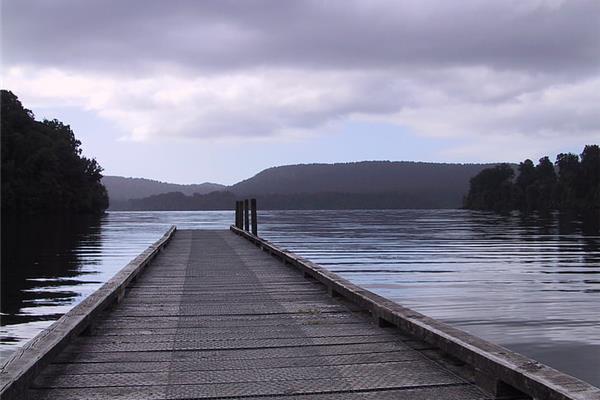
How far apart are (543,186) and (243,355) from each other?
128 metres

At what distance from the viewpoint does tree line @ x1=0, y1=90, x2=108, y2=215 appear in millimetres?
68500

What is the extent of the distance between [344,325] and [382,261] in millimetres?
12796

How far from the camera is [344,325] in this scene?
628 cm

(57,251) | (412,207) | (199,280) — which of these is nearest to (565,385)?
(199,280)

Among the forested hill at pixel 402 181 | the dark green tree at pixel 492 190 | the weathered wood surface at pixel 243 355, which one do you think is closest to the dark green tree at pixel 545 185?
the dark green tree at pixel 492 190

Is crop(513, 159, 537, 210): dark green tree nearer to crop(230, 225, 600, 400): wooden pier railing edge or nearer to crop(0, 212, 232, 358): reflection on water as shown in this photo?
crop(0, 212, 232, 358): reflection on water

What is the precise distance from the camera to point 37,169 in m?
72.1

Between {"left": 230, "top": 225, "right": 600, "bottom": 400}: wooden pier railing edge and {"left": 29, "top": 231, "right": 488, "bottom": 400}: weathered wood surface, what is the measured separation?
0.12 meters

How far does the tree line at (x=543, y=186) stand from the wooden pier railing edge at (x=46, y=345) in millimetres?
106273

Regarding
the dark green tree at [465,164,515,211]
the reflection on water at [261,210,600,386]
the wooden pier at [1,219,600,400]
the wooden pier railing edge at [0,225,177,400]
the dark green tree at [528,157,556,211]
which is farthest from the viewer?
the dark green tree at [465,164,515,211]

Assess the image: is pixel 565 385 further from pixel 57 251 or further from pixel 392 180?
pixel 392 180

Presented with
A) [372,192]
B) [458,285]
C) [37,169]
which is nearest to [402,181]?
[372,192]

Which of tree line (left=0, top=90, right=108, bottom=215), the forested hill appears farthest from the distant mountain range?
tree line (left=0, top=90, right=108, bottom=215)

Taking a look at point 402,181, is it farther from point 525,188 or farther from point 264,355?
point 264,355
